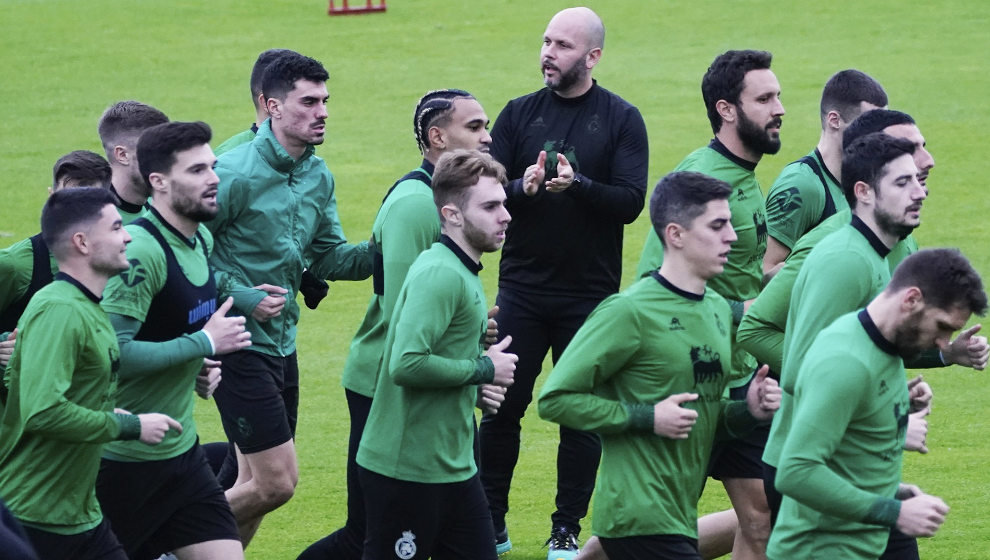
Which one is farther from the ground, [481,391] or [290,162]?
[290,162]

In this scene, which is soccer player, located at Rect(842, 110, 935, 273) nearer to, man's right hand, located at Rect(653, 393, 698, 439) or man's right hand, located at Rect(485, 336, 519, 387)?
man's right hand, located at Rect(653, 393, 698, 439)

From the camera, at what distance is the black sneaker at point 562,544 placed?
8141 millimetres

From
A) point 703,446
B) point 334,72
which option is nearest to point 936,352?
point 703,446

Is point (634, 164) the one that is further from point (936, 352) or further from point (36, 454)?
point (36, 454)

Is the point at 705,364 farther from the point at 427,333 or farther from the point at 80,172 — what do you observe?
the point at 80,172

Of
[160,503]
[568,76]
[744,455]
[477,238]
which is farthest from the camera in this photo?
[568,76]

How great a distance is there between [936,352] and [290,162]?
3.05m

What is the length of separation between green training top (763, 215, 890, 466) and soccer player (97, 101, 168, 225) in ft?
9.64

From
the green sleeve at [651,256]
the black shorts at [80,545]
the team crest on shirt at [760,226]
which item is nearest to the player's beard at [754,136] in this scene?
the team crest on shirt at [760,226]

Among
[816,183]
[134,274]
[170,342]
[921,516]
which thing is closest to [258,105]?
[134,274]

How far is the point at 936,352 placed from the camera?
22.5 ft

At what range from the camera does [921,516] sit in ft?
16.8

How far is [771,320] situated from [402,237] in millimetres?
1569

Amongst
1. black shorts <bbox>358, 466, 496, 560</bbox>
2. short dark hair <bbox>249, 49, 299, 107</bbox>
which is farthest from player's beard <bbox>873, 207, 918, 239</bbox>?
short dark hair <bbox>249, 49, 299, 107</bbox>
